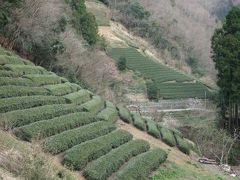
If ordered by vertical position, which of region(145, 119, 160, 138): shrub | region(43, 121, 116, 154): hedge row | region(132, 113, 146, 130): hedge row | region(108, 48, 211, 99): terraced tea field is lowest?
region(108, 48, 211, 99): terraced tea field

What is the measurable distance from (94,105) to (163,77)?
3642 cm

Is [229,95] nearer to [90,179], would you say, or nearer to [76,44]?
[76,44]

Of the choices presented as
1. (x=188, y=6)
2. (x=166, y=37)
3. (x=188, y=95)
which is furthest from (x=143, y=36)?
(x=188, y=6)

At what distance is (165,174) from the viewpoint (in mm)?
20906

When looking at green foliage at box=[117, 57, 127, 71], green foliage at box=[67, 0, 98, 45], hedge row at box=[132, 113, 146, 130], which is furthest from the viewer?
green foliage at box=[117, 57, 127, 71]

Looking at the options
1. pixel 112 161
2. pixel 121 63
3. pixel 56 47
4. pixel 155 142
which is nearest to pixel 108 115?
pixel 155 142

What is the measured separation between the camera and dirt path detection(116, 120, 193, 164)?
25.3m

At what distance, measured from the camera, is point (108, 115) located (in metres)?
26.8

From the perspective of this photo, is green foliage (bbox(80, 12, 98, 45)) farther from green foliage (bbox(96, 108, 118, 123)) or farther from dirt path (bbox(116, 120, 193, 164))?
dirt path (bbox(116, 120, 193, 164))

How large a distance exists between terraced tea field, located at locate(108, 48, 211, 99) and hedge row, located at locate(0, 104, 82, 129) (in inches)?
1342

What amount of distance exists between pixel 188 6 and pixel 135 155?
4707 inches

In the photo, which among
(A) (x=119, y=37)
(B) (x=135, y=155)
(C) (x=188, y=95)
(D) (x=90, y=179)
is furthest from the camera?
(A) (x=119, y=37)

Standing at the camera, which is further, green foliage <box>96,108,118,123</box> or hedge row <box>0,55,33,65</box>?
hedge row <box>0,55,33,65</box>

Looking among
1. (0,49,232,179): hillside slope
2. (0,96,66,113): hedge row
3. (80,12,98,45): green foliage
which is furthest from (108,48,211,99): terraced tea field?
(0,96,66,113): hedge row
